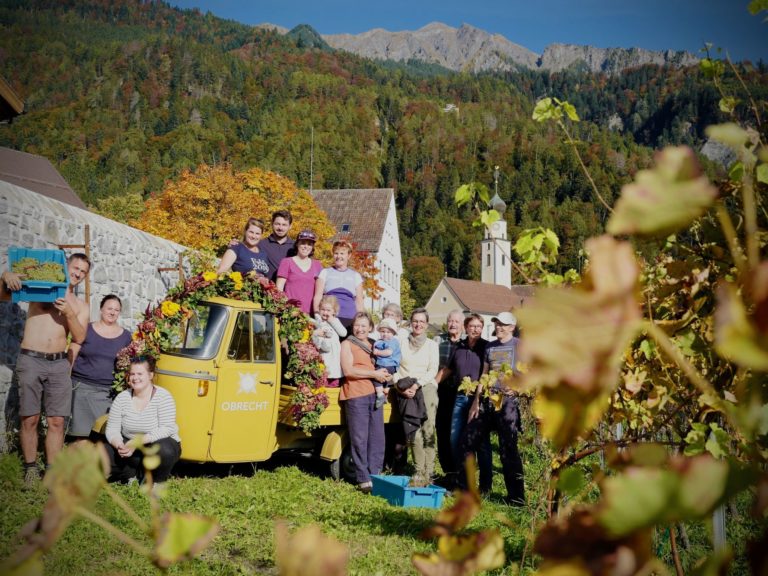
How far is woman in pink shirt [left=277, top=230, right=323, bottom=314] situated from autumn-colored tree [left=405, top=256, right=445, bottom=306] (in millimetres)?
84315

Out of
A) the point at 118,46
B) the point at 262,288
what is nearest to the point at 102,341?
the point at 262,288

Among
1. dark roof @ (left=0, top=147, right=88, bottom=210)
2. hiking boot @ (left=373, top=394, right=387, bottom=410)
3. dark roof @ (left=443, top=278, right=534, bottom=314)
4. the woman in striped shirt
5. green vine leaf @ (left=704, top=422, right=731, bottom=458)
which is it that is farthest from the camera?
dark roof @ (left=443, top=278, right=534, bottom=314)

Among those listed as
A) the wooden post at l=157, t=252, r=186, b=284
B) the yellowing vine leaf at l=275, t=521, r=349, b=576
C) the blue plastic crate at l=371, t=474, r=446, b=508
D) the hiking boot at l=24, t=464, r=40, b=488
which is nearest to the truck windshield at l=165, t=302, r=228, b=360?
the hiking boot at l=24, t=464, r=40, b=488

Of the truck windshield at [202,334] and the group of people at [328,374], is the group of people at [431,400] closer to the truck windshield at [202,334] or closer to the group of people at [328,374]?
the group of people at [328,374]

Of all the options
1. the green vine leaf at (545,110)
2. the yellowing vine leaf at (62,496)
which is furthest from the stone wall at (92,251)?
the yellowing vine leaf at (62,496)

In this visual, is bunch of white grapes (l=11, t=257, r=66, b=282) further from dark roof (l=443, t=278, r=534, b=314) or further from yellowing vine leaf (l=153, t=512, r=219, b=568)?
dark roof (l=443, t=278, r=534, b=314)

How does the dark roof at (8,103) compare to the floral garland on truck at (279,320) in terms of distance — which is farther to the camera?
the dark roof at (8,103)

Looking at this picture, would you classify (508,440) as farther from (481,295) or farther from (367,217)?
(481,295)

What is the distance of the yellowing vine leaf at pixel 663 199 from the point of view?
50 cm

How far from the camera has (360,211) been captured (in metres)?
54.1

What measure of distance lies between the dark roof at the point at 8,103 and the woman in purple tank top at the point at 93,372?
7.30m

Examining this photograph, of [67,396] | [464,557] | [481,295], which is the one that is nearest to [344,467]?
[67,396]

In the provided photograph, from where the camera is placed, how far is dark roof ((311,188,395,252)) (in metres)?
52.4

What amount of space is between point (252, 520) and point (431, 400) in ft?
8.52
